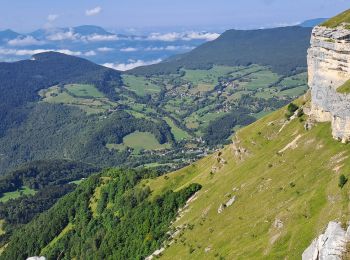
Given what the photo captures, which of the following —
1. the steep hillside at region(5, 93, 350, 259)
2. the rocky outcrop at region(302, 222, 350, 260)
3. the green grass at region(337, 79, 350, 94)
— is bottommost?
the steep hillside at region(5, 93, 350, 259)

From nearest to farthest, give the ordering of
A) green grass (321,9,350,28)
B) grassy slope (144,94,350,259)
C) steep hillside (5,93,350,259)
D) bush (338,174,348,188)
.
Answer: grassy slope (144,94,350,259) → steep hillside (5,93,350,259) → bush (338,174,348,188) → green grass (321,9,350,28)

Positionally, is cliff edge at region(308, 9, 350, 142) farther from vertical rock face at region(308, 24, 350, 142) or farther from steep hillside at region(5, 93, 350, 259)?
steep hillside at region(5, 93, 350, 259)

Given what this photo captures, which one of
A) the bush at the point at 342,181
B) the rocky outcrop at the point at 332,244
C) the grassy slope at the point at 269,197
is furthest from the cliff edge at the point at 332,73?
the rocky outcrop at the point at 332,244

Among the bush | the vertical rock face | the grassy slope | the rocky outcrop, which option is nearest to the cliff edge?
the vertical rock face

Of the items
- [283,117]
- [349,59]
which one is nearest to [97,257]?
[283,117]

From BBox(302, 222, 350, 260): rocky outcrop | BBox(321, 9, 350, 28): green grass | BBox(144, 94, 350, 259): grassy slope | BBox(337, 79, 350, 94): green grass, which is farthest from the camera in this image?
BBox(321, 9, 350, 28): green grass

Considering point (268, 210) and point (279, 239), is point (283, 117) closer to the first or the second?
point (268, 210)
